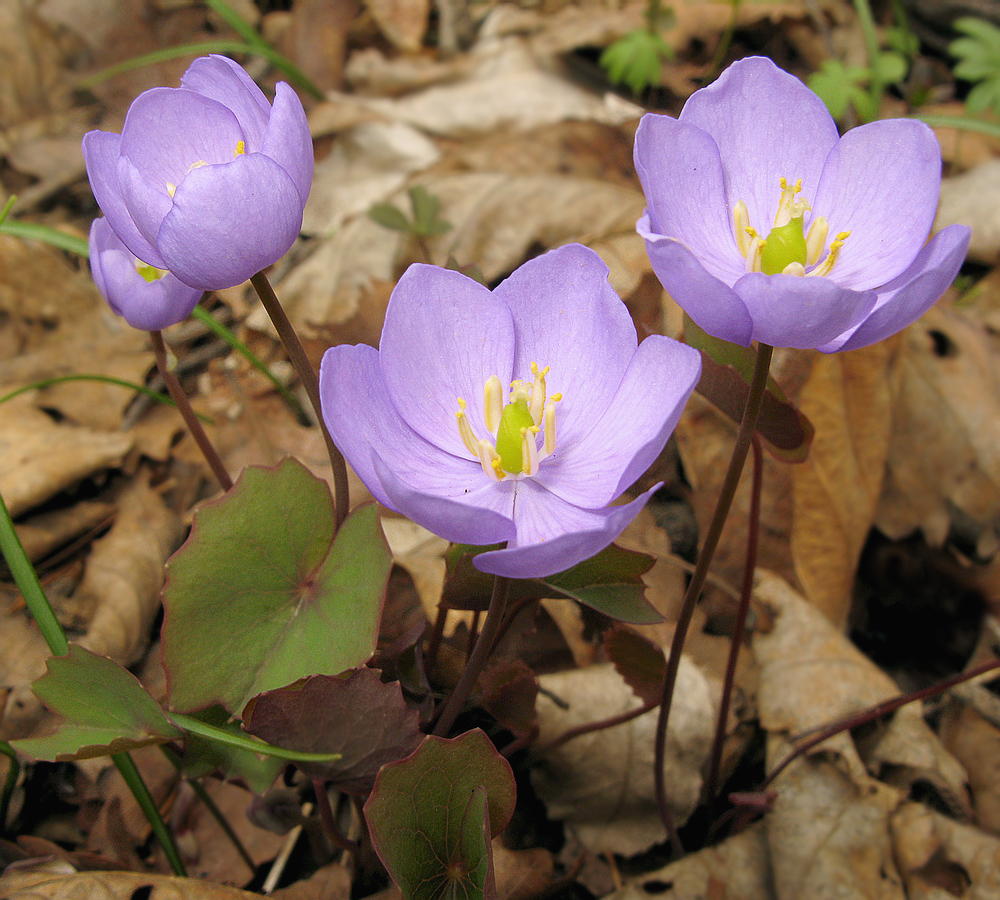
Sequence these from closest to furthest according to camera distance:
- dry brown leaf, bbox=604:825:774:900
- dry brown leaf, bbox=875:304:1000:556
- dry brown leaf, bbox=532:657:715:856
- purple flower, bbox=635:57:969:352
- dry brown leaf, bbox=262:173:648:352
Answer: purple flower, bbox=635:57:969:352 → dry brown leaf, bbox=604:825:774:900 → dry brown leaf, bbox=532:657:715:856 → dry brown leaf, bbox=875:304:1000:556 → dry brown leaf, bbox=262:173:648:352

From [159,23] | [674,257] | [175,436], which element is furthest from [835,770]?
[159,23]

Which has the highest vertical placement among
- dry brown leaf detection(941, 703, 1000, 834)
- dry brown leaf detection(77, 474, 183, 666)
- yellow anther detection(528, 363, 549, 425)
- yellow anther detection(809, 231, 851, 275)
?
yellow anther detection(809, 231, 851, 275)

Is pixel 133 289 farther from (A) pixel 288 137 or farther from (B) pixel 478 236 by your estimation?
(B) pixel 478 236

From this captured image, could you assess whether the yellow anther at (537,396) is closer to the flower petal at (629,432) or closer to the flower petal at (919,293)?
the flower petal at (629,432)

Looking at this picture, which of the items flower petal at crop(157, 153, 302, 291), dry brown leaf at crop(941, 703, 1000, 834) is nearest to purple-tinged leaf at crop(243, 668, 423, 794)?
flower petal at crop(157, 153, 302, 291)

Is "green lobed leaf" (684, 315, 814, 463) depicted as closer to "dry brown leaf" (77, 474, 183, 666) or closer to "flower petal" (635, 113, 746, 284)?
"flower petal" (635, 113, 746, 284)

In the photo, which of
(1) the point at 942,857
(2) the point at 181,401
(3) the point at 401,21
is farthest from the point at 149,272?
(3) the point at 401,21

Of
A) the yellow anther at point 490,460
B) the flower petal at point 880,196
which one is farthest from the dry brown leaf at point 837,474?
the yellow anther at point 490,460
